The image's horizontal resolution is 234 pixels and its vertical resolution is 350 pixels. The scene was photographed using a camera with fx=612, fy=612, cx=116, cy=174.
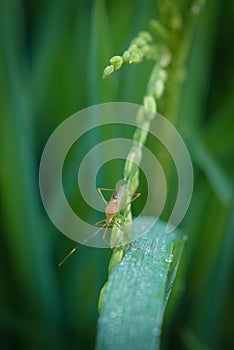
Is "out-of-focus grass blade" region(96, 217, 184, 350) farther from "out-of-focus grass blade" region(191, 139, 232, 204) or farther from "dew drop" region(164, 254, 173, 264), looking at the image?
"out-of-focus grass blade" region(191, 139, 232, 204)

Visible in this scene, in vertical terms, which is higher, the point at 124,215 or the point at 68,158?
the point at 68,158

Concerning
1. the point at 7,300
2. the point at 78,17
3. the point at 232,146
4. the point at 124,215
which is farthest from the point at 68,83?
the point at 124,215

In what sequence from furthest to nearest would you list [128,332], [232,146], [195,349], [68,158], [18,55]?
[18,55] < [68,158] < [232,146] < [195,349] < [128,332]

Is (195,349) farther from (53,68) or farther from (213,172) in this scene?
(53,68)

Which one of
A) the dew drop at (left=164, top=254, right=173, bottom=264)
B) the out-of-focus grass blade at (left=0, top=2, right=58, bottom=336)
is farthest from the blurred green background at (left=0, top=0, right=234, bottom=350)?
the dew drop at (left=164, top=254, right=173, bottom=264)

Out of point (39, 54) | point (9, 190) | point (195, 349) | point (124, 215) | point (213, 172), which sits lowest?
point (195, 349)

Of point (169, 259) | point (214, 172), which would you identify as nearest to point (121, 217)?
point (169, 259)

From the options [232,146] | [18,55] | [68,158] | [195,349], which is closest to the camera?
[195,349]

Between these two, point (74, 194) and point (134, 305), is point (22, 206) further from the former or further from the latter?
point (134, 305)
